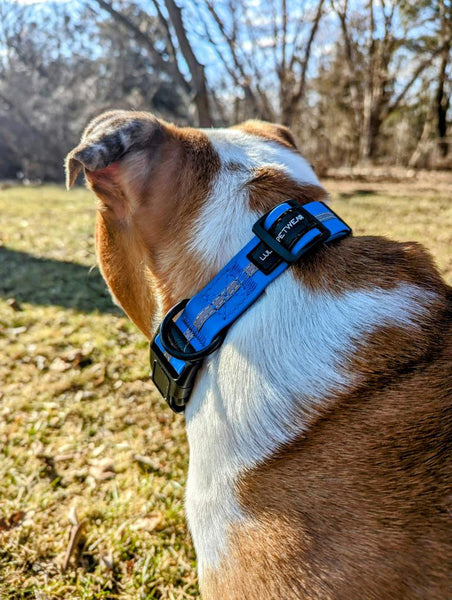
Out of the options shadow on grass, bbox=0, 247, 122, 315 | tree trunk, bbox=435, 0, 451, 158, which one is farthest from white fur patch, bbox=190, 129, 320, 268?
tree trunk, bbox=435, 0, 451, 158

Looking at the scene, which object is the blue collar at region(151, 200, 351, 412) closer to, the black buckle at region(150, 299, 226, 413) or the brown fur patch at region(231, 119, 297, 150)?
the black buckle at region(150, 299, 226, 413)

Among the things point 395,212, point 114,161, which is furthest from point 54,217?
point 114,161

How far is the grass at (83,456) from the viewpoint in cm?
228

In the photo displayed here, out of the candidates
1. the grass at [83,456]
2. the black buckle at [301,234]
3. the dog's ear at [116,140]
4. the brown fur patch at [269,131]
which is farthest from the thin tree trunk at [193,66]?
the black buckle at [301,234]

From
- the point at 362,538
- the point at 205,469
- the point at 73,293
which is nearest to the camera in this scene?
the point at 362,538

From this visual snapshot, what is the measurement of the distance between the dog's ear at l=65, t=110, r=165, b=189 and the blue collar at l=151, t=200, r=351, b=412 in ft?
1.83

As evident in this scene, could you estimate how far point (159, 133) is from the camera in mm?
1730

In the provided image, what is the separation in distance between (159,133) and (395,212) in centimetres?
854

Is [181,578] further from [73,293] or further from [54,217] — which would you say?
[54,217]

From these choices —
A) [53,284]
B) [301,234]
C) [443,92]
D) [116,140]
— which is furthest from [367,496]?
[443,92]

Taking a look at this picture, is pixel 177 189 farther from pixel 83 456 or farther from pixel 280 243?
pixel 83 456

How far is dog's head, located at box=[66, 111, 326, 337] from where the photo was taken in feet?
5.38

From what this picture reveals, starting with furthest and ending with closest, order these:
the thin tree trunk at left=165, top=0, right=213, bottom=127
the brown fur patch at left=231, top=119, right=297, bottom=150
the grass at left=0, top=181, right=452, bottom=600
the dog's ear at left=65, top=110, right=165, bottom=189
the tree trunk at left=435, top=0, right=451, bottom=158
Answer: the tree trunk at left=435, top=0, right=451, bottom=158, the thin tree trunk at left=165, top=0, right=213, bottom=127, the grass at left=0, top=181, right=452, bottom=600, the brown fur patch at left=231, top=119, right=297, bottom=150, the dog's ear at left=65, top=110, right=165, bottom=189

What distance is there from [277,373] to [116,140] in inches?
40.2
